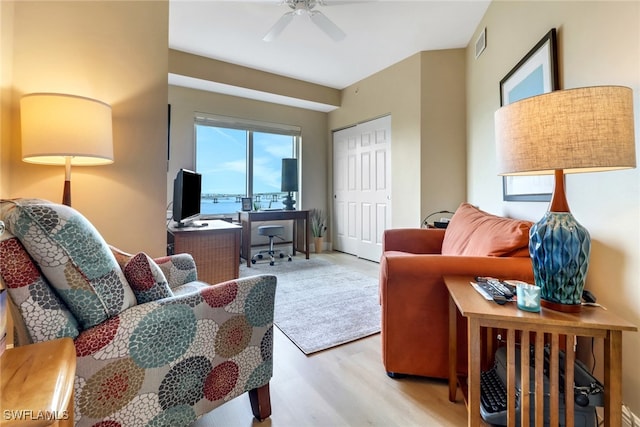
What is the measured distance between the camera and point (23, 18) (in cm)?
160

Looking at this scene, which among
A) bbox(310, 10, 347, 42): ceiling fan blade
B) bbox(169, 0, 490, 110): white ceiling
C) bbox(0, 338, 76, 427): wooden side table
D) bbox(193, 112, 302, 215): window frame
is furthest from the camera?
bbox(193, 112, 302, 215): window frame

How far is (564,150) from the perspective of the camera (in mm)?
925

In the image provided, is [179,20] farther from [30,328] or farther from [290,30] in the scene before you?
[30,328]

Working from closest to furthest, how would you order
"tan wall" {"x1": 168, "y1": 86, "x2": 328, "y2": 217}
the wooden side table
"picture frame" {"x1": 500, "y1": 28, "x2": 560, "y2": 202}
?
the wooden side table < "picture frame" {"x1": 500, "y1": 28, "x2": 560, "y2": 202} < "tan wall" {"x1": 168, "y1": 86, "x2": 328, "y2": 217}

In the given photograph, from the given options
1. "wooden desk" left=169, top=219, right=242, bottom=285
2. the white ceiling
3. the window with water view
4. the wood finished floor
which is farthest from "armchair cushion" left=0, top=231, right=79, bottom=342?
the window with water view

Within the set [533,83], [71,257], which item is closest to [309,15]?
[533,83]

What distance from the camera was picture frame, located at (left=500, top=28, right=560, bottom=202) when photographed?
1580 millimetres

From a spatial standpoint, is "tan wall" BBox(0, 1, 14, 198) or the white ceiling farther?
the white ceiling

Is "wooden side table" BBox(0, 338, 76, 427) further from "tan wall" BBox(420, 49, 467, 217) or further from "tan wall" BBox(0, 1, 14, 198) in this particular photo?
"tan wall" BBox(420, 49, 467, 217)

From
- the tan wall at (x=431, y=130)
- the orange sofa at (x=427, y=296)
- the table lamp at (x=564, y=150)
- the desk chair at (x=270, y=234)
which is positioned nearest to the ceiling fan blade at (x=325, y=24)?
the tan wall at (x=431, y=130)

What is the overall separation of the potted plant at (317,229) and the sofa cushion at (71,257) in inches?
153

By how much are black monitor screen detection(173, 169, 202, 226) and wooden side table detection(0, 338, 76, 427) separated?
1.82 m

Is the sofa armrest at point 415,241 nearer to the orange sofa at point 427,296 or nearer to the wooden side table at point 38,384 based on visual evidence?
the orange sofa at point 427,296

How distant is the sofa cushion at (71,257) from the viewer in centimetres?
80
